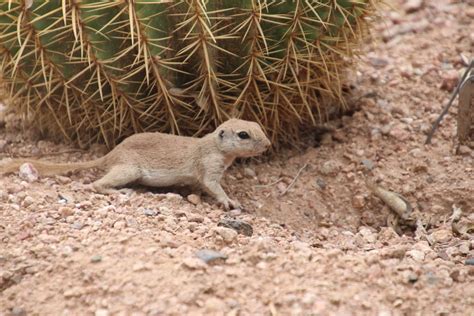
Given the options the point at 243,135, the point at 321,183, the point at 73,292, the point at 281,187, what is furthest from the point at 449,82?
the point at 73,292

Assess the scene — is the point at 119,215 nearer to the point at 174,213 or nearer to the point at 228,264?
the point at 174,213

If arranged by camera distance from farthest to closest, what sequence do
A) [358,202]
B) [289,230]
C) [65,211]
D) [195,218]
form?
[358,202] < [289,230] < [195,218] < [65,211]

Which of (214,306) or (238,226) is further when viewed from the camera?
(238,226)

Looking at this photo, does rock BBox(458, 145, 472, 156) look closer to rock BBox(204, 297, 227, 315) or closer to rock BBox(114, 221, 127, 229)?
rock BBox(114, 221, 127, 229)

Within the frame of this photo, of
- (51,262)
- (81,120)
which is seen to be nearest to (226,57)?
(81,120)

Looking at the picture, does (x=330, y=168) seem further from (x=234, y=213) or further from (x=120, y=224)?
(x=120, y=224)

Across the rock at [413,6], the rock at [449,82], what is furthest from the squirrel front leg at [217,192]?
the rock at [413,6]
